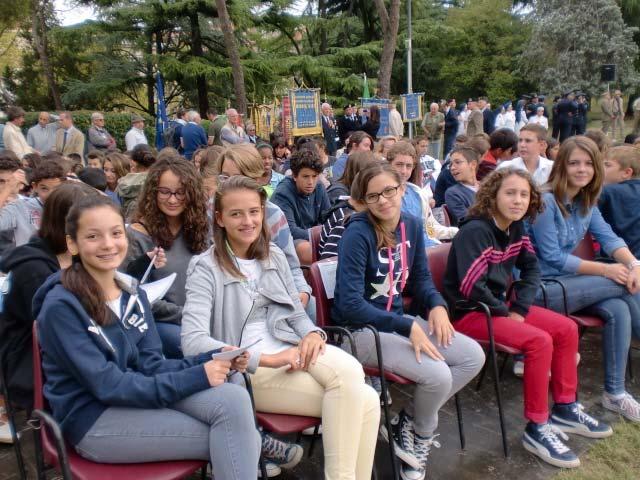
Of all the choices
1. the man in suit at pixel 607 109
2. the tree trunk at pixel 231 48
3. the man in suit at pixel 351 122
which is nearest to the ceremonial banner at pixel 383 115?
the man in suit at pixel 351 122

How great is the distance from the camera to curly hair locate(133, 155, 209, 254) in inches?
120

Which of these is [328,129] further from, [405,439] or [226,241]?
[405,439]

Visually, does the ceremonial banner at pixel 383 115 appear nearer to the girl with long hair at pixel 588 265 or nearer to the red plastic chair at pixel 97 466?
the girl with long hair at pixel 588 265

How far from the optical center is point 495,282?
10.7ft

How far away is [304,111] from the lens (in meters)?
14.2

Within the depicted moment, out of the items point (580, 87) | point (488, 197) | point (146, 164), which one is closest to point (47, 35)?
point (146, 164)

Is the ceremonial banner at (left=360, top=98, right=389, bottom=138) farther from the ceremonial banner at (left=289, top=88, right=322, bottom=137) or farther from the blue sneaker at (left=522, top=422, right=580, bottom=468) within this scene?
the blue sneaker at (left=522, top=422, right=580, bottom=468)

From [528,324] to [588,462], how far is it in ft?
2.59

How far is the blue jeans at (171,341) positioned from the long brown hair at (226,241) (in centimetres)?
51

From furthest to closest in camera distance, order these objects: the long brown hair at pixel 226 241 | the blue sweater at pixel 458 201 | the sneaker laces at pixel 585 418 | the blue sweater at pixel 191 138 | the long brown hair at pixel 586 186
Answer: the blue sweater at pixel 191 138, the blue sweater at pixel 458 201, the long brown hair at pixel 586 186, the sneaker laces at pixel 585 418, the long brown hair at pixel 226 241

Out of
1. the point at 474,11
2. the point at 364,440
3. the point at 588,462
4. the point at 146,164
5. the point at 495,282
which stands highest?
the point at 474,11

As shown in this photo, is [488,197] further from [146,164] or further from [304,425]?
[146,164]

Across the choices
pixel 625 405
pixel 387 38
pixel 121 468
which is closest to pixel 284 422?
pixel 121 468

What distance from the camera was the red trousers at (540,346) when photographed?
9.86ft
